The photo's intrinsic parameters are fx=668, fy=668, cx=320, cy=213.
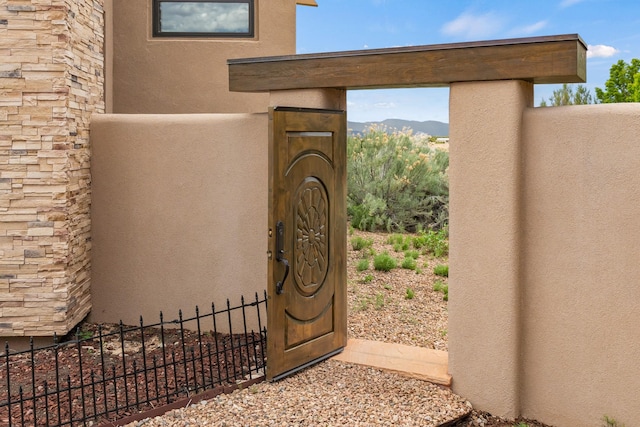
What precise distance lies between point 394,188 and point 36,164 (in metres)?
8.23

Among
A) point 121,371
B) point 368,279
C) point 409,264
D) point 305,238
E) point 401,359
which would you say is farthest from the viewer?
point 409,264

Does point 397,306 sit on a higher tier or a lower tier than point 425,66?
lower

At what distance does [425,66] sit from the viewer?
566cm

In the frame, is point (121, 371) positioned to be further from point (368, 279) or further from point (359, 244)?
point (359, 244)

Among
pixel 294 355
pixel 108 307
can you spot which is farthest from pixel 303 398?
pixel 108 307

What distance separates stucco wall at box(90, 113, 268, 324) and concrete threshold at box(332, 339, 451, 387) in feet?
4.66

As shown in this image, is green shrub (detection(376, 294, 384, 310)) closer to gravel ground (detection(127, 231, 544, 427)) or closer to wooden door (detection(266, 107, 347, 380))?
gravel ground (detection(127, 231, 544, 427))

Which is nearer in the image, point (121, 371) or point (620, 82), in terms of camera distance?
point (121, 371)

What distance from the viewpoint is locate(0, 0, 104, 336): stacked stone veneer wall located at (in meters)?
7.08

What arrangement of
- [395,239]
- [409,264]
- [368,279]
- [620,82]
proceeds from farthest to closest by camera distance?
1. [620,82]
2. [395,239]
3. [409,264]
4. [368,279]

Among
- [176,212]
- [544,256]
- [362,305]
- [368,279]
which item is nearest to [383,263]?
[368,279]

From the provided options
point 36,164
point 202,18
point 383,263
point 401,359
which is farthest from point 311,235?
point 202,18

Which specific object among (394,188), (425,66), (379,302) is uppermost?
(425,66)

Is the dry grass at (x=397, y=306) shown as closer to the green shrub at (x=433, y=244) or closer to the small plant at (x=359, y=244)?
the small plant at (x=359, y=244)
